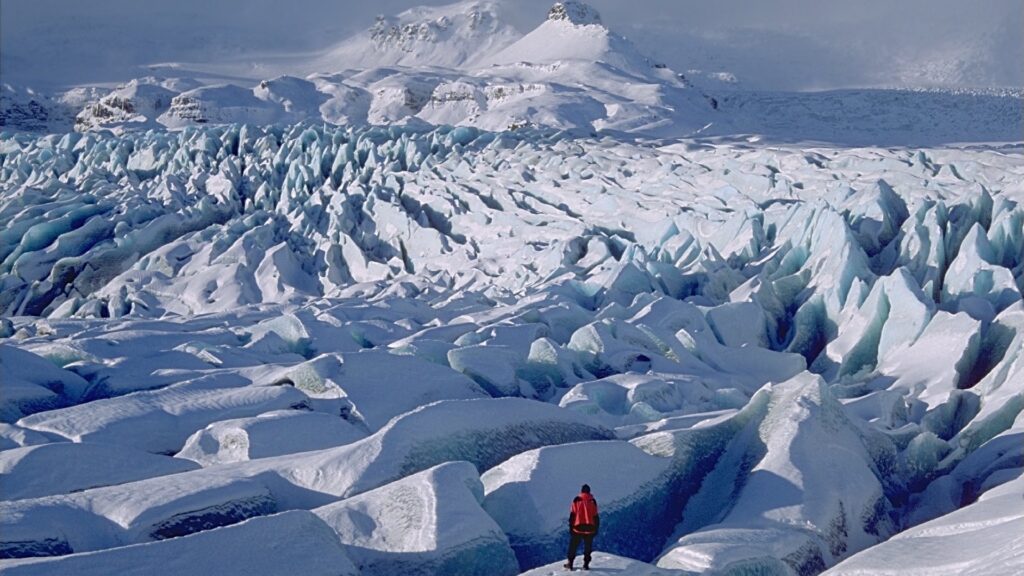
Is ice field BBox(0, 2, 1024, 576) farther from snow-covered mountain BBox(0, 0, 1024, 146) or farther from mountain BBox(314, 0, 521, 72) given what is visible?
mountain BBox(314, 0, 521, 72)

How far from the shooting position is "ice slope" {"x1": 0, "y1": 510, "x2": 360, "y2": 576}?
3.55 meters

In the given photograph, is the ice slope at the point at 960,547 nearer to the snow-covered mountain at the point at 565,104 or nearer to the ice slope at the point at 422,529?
the ice slope at the point at 422,529

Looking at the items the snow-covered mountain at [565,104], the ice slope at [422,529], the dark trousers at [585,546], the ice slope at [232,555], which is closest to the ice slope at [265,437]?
the ice slope at [422,529]

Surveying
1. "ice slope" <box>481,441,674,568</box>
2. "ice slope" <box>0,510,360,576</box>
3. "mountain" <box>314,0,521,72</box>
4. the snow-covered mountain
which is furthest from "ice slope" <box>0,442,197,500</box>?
"mountain" <box>314,0,521,72</box>

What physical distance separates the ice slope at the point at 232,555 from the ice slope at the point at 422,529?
181 millimetres

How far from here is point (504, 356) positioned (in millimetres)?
7383

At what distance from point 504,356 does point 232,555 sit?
12.5 feet

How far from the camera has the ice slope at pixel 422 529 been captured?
159 inches

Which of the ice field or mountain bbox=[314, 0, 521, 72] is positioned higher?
the ice field

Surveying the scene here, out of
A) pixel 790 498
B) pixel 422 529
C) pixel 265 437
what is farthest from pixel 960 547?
pixel 265 437

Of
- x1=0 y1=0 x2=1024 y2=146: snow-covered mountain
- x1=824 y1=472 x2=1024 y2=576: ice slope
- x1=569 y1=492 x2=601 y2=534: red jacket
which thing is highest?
x1=569 y1=492 x2=601 y2=534: red jacket

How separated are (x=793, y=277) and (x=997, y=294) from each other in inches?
81.3

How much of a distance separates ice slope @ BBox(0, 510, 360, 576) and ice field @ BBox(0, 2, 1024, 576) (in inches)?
0.5

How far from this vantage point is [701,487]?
17.1 ft
